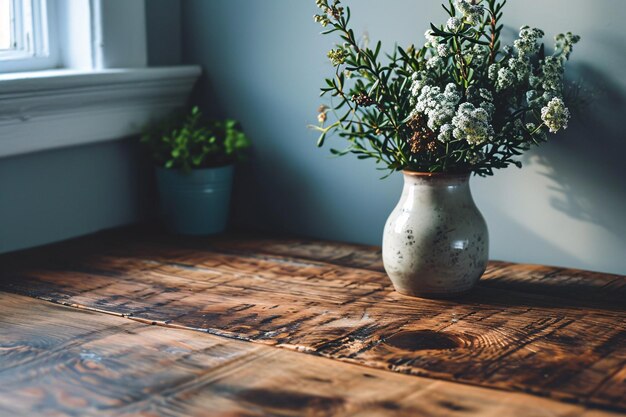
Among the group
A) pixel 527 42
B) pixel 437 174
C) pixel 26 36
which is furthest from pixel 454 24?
pixel 26 36

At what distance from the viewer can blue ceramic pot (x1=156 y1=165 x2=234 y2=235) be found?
198 cm

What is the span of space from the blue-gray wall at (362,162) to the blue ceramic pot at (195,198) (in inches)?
4.3

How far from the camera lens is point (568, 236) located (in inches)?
67.4

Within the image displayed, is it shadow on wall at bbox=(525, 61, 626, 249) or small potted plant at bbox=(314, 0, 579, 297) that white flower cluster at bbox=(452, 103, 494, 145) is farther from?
shadow on wall at bbox=(525, 61, 626, 249)

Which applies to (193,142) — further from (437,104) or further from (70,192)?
(437,104)

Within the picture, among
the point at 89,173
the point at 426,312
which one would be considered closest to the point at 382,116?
the point at 426,312

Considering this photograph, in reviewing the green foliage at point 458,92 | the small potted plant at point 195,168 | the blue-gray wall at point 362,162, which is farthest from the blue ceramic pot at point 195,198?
the green foliage at point 458,92

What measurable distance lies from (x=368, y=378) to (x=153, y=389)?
11.1 inches

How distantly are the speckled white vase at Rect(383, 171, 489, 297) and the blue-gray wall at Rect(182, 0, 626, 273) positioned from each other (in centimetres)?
26

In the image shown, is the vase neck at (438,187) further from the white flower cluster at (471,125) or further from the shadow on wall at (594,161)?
the shadow on wall at (594,161)

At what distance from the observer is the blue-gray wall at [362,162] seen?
1.64 m

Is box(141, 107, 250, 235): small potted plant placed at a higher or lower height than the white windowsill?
lower

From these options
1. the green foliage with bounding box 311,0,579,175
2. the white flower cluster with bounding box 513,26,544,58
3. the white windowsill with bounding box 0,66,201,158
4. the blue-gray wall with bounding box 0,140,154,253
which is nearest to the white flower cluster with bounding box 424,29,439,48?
the green foliage with bounding box 311,0,579,175

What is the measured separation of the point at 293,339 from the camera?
4.29 ft
